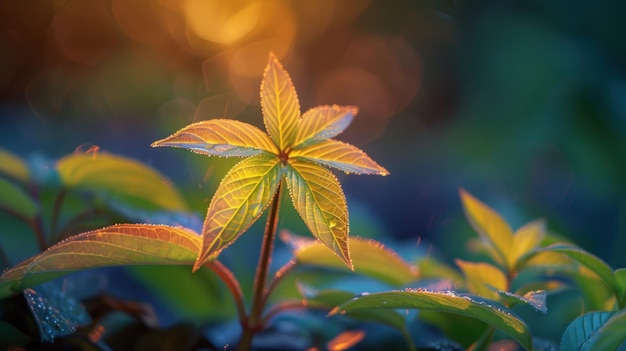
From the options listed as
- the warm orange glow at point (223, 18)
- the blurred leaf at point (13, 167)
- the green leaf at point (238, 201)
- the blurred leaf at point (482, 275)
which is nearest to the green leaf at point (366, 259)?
the blurred leaf at point (482, 275)

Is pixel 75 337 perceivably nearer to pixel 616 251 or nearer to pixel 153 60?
pixel 616 251

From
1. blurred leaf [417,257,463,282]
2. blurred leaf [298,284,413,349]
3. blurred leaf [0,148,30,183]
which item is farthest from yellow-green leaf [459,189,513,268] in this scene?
blurred leaf [0,148,30,183]

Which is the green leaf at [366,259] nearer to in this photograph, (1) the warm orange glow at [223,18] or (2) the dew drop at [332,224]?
(2) the dew drop at [332,224]

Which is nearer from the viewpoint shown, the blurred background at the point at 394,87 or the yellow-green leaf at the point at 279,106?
the yellow-green leaf at the point at 279,106

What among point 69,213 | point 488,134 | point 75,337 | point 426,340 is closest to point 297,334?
point 426,340

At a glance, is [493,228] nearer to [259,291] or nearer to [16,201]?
[259,291]

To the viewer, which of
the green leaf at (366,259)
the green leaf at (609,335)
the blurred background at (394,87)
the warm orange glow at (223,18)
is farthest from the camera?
the warm orange glow at (223,18)

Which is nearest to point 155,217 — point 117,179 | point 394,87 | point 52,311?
point 117,179

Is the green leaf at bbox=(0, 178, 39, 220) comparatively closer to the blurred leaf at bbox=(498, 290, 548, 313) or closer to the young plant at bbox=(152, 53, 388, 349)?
the young plant at bbox=(152, 53, 388, 349)
